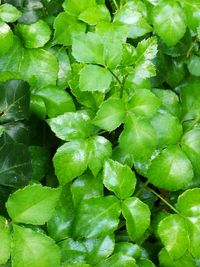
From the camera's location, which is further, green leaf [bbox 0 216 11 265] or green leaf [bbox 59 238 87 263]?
green leaf [bbox 59 238 87 263]

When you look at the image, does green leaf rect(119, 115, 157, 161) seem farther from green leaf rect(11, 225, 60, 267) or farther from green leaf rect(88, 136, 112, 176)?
green leaf rect(11, 225, 60, 267)

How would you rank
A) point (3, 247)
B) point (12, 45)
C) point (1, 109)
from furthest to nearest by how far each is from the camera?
point (12, 45) → point (1, 109) → point (3, 247)

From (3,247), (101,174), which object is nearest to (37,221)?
(3,247)

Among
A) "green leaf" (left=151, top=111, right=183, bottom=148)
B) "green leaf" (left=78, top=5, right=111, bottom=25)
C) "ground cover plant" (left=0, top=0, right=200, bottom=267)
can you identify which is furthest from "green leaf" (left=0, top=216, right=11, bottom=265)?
"green leaf" (left=78, top=5, right=111, bottom=25)

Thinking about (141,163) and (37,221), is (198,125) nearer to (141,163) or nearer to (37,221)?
(141,163)

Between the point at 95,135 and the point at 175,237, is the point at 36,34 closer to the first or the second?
the point at 95,135

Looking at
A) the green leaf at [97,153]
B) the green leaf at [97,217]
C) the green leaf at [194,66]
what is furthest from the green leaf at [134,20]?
the green leaf at [97,217]

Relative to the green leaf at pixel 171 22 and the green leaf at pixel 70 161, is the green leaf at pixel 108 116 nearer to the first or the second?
the green leaf at pixel 70 161
